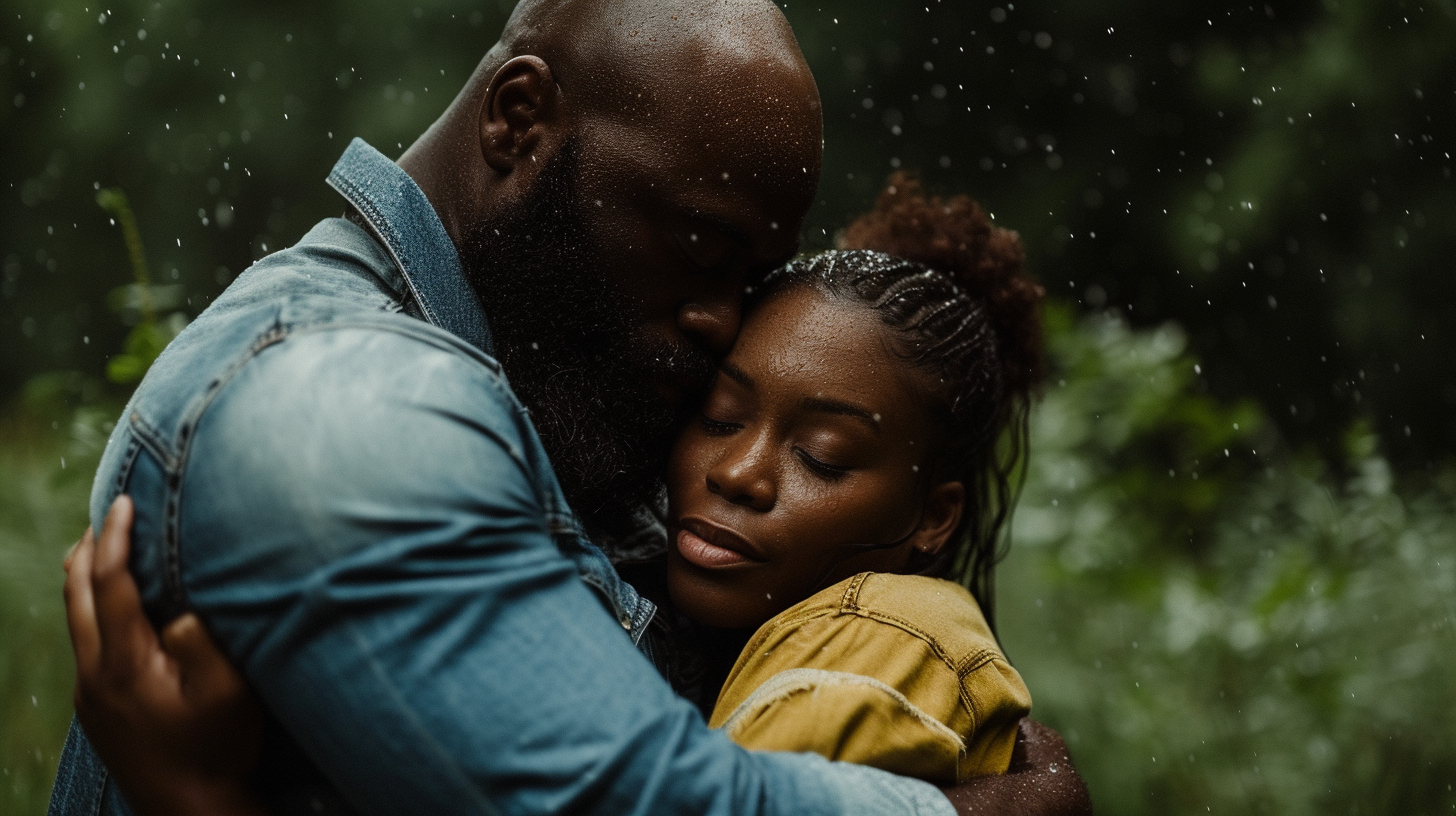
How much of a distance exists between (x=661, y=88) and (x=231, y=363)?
1060 millimetres

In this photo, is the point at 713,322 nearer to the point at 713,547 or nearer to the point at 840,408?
the point at 840,408

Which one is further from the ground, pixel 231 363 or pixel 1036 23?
pixel 231 363

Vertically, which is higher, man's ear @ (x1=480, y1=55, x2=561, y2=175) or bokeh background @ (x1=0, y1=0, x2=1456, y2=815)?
man's ear @ (x1=480, y1=55, x2=561, y2=175)

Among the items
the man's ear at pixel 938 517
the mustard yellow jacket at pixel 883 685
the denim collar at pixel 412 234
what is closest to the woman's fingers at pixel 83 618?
the denim collar at pixel 412 234

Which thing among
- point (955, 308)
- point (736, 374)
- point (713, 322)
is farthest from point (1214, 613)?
point (713, 322)

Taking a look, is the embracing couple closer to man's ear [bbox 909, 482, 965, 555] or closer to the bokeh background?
man's ear [bbox 909, 482, 965, 555]

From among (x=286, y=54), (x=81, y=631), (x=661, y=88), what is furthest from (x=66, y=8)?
(x=81, y=631)

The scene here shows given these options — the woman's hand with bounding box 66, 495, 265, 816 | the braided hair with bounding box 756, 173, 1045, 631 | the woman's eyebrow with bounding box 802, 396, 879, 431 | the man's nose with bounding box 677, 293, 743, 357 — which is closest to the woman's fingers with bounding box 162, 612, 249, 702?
the woman's hand with bounding box 66, 495, 265, 816

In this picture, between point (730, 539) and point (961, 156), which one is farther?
point (961, 156)

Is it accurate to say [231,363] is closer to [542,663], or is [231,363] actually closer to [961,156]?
[542,663]

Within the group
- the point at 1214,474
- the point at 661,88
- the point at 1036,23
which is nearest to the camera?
the point at 661,88

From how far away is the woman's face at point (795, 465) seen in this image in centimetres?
239

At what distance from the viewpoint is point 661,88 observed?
2.28 metres

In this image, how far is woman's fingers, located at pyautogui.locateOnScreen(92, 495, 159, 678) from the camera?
1.49 metres
